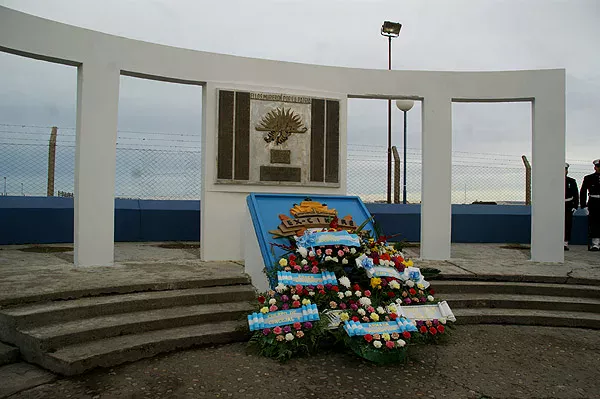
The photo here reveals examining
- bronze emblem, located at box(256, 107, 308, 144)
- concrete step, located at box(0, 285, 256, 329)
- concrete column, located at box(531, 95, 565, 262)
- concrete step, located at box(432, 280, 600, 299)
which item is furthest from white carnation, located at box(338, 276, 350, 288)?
concrete column, located at box(531, 95, 565, 262)

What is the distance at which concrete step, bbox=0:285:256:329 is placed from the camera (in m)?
4.11

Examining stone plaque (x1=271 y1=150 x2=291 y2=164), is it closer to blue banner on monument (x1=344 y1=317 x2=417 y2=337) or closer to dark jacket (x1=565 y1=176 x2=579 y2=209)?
blue banner on monument (x1=344 y1=317 x2=417 y2=337)

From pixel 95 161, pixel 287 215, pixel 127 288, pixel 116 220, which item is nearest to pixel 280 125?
pixel 287 215

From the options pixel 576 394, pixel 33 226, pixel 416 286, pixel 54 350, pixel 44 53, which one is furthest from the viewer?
pixel 33 226

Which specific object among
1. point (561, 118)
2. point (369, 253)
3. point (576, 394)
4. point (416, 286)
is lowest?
point (576, 394)

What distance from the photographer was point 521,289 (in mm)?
6051

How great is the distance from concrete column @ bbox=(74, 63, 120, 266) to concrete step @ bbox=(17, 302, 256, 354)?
2111 mm

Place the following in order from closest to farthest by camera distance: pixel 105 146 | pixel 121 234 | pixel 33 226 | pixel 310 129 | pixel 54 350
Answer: pixel 54 350 → pixel 105 146 → pixel 310 129 → pixel 33 226 → pixel 121 234

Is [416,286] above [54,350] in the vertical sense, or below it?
above

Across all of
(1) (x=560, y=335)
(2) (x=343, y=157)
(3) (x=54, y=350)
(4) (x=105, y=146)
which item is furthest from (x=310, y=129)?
(3) (x=54, y=350)

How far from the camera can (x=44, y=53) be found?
6.04 m

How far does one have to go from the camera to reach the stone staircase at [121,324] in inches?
150

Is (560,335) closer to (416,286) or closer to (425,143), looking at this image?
(416,286)

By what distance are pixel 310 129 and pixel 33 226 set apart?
19.2 ft
